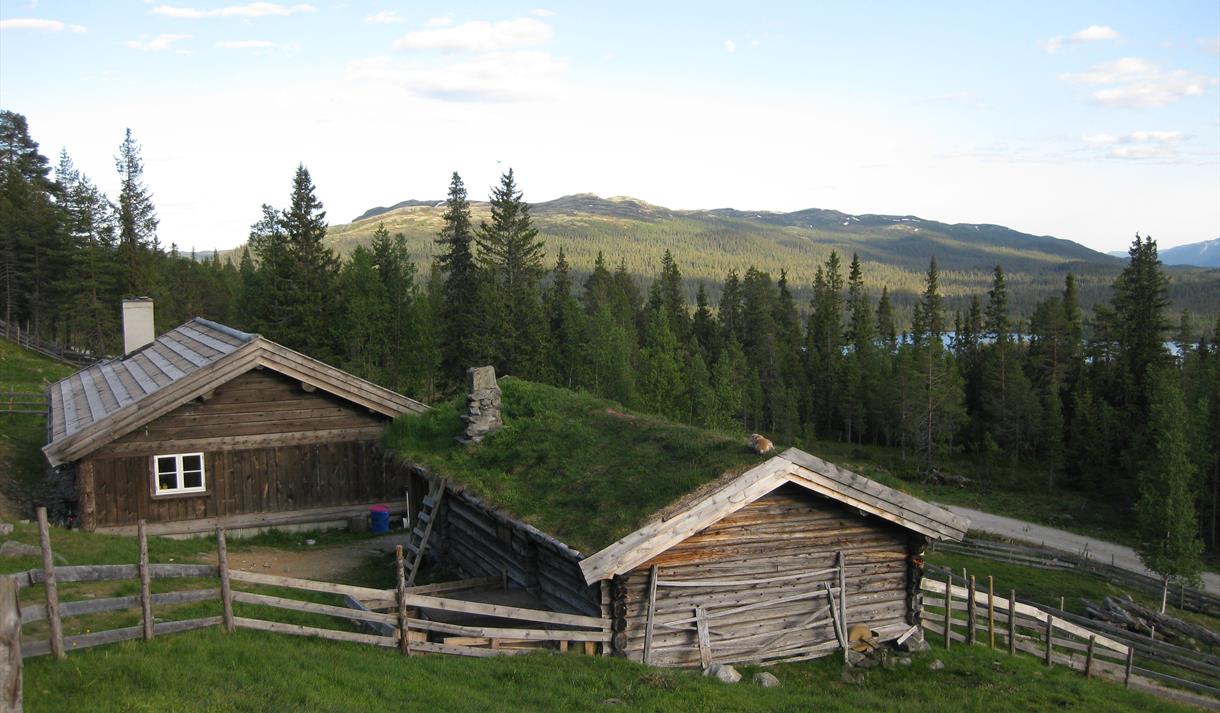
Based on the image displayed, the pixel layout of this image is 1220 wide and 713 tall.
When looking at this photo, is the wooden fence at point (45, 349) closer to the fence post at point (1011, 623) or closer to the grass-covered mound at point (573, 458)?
the grass-covered mound at point (573, 458)

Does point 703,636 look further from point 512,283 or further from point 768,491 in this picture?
point 512,283

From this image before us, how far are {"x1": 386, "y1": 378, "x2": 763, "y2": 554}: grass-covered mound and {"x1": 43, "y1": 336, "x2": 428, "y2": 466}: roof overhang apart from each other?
176cm

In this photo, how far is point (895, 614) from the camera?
14891mm

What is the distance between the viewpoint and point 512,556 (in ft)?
51.1

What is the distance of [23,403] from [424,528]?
2294 cm

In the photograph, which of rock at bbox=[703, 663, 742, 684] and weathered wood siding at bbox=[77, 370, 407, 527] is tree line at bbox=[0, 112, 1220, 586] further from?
rock at bbox=[703, 663, 742, 684]

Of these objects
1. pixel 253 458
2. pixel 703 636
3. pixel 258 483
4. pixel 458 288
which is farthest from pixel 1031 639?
pixel 458 288

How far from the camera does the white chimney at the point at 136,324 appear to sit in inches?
1120

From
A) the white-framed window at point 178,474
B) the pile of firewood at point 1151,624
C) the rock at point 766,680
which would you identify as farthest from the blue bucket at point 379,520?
the pile of firewood at point 1151,624

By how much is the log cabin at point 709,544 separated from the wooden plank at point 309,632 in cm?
279

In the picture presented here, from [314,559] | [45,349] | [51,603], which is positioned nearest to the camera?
[51,603]

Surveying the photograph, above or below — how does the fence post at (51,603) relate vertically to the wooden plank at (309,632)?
above

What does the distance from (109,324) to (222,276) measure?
41.0 metres

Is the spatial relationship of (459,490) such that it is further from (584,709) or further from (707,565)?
(584,709)
